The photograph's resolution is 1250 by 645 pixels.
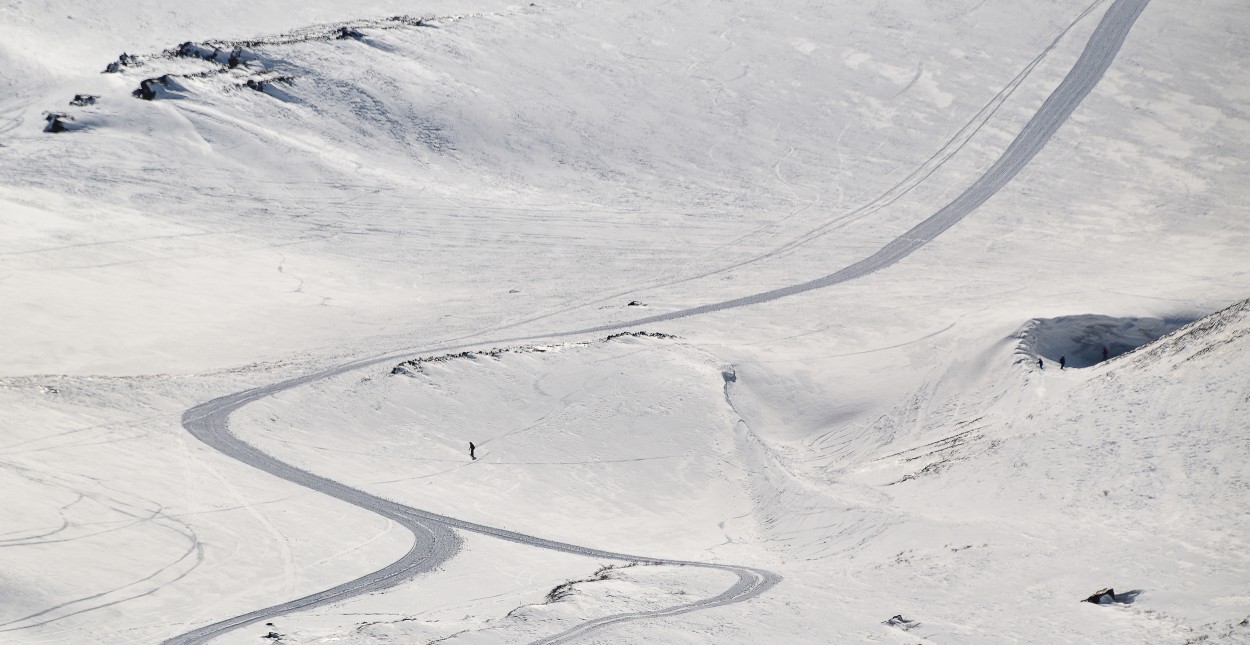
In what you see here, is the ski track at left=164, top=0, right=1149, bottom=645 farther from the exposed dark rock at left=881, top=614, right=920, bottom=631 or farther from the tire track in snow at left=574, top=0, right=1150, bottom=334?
the exposed dark rock at left=881, top=614, right=920, bottom=631

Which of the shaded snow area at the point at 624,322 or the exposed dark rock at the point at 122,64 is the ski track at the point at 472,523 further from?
the exposed dark rock at the point at 122,64

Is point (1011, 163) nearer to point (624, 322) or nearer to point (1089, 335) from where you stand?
point (1089, 335)

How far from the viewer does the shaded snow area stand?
26422 mm

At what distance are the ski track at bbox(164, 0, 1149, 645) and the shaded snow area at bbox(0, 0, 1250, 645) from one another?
190 millimetres

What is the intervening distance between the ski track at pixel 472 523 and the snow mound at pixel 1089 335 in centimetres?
1419

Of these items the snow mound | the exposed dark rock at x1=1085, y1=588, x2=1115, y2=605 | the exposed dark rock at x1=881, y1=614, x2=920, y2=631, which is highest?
the snow mound

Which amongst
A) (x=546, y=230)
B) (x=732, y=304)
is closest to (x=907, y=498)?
(x=732, y=304)

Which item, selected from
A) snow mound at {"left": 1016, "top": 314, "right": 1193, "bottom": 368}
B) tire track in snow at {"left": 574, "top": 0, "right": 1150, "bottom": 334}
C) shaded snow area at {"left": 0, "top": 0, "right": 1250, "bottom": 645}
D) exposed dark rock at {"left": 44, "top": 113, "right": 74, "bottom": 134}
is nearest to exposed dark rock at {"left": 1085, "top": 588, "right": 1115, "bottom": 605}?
shaded snow area at {"left": 0, "top": 0, "right": 1250, "bottom": 645}

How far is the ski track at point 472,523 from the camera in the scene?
25.9 metres

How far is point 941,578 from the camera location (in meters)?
26.2

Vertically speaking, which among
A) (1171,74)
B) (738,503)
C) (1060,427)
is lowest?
(738,503)

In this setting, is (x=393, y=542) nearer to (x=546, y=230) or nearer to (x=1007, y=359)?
(x=1007, y=359)

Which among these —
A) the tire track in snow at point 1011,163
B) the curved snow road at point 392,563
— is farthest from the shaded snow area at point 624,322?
the tire track in snow at point 1011,163

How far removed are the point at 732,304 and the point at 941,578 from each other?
93.0 feet
